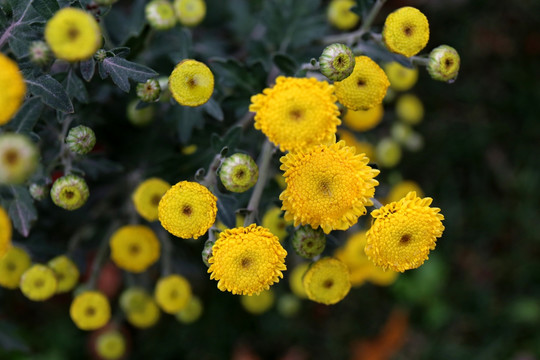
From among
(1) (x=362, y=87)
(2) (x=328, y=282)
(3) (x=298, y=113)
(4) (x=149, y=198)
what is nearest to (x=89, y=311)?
(4) (x=149, y=198)

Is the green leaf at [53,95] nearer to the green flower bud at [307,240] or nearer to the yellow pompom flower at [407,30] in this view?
the green flower bud at [307,240]

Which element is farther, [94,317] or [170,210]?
[94,317]

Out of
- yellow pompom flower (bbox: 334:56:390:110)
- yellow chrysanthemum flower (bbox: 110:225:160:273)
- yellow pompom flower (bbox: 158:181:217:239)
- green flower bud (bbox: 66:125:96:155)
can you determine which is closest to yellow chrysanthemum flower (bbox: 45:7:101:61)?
green flower bud (bbox: 66:125:96:155)

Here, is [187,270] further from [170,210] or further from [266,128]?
[266,128]

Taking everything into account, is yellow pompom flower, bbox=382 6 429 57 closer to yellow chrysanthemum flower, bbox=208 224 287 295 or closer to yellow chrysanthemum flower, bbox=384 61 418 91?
yellow chrysanthemum flower, bbox=208 224 287 295

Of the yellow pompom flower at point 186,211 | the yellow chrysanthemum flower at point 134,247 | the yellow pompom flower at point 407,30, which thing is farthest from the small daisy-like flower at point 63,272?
the yellow pompom flower at point 407,30

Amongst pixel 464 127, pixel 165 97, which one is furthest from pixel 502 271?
pixel 165 97

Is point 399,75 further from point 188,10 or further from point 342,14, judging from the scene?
point 188,10
